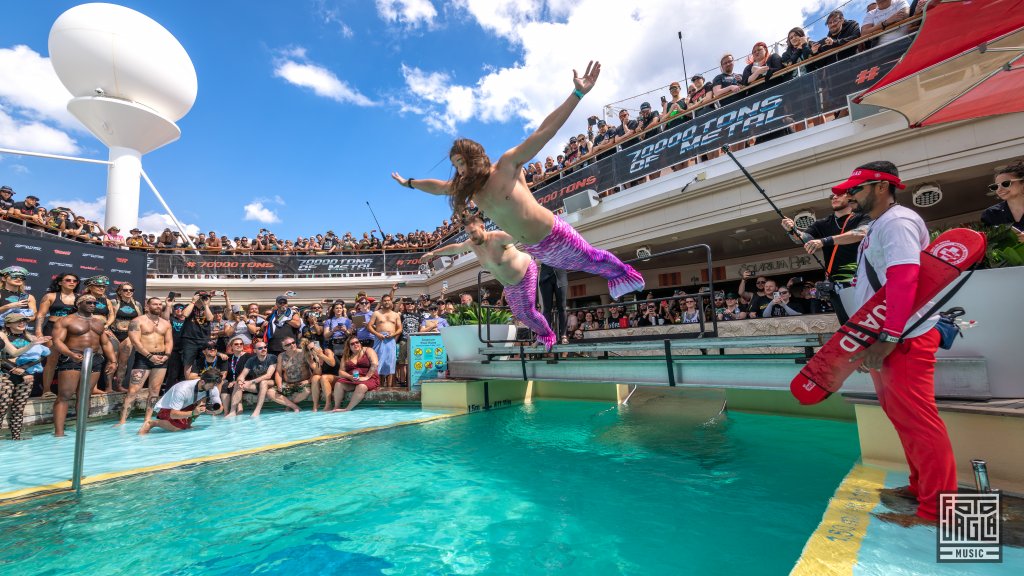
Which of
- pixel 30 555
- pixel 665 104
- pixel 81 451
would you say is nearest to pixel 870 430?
pixel 30 555

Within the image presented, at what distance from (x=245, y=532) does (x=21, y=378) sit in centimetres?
544

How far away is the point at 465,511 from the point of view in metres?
2.56

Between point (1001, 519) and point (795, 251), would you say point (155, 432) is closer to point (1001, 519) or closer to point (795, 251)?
point (1001, 519)

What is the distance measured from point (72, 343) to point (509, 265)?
6257mm

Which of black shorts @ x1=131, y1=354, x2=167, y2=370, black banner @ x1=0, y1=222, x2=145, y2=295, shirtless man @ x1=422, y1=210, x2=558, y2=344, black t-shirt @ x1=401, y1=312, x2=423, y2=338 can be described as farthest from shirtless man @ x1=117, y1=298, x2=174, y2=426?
shirtless man @ x1=422, y1=210, x2=558, y2=344

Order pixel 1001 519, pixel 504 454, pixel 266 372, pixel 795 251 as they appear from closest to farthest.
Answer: pixel 1001 519
pixel 504 454
pixel 266 372
pixel 795 251

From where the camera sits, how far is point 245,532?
231cm

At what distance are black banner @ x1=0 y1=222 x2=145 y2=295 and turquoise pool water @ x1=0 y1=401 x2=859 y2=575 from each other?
876cm

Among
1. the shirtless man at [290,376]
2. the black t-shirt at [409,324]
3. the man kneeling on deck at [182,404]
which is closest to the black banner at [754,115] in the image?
the black t-shirt at [409,324]

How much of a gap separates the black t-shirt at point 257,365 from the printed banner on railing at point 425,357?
243cm

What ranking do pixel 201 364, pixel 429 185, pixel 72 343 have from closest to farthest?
pixel 429 185
pixel 72 343
pixel 201 364

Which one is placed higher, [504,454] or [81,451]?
[81,451]

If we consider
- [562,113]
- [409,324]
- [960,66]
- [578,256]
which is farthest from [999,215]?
[409,324]

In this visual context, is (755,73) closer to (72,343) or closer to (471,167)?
(471,167)
